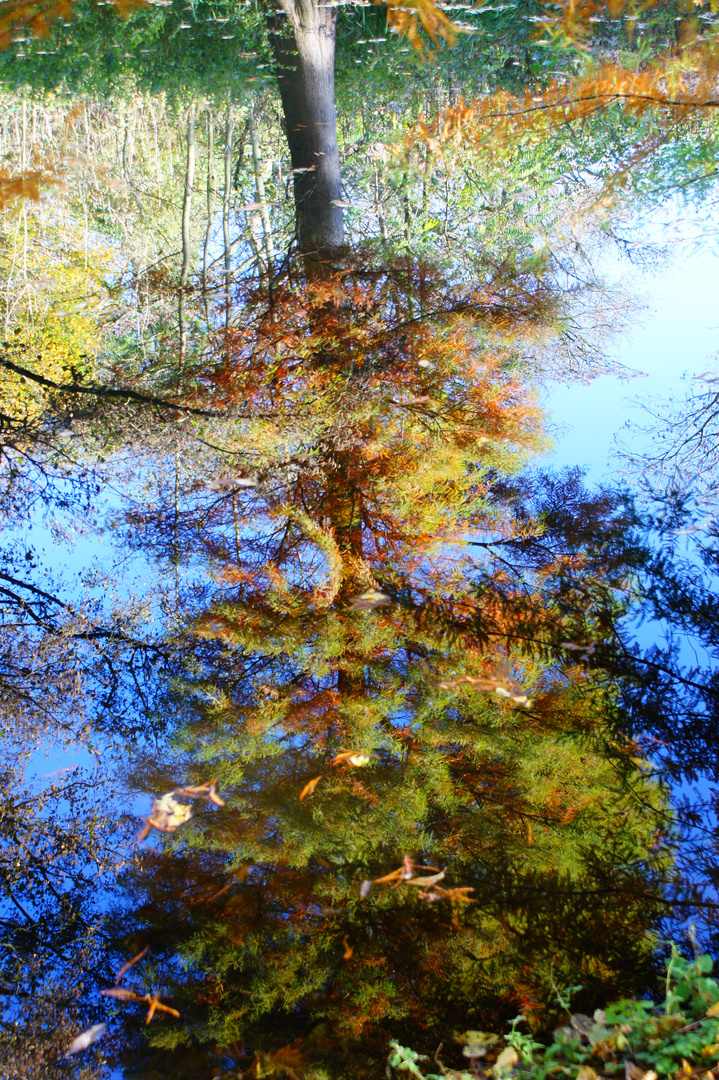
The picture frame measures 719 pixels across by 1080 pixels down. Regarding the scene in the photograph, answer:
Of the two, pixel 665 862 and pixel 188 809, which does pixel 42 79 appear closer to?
pixel 188 809

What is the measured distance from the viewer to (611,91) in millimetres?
4387

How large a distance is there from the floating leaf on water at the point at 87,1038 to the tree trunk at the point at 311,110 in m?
4.17

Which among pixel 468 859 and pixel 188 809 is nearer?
pixel 468 859

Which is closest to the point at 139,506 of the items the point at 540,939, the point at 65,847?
the point at 65,847

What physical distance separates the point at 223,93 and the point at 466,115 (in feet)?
6.80

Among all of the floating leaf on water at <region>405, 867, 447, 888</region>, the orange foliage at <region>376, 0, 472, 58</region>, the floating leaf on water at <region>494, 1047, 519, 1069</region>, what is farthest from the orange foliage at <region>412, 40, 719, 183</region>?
the floating leaf on water at <region>494, 1047, 519, 1069</region>

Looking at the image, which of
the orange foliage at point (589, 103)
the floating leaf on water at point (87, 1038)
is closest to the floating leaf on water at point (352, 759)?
the floating leaf on water at point (87, 1038)

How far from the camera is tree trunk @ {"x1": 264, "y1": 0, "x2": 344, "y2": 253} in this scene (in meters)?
4.27

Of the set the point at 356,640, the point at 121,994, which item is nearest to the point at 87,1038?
the point at 121,994

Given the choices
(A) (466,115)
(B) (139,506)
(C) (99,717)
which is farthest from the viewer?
(A) (466,115)

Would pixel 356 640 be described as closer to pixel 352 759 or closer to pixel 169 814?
pixel 352 759

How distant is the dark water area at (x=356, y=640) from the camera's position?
1101mm

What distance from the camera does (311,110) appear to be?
4355mm

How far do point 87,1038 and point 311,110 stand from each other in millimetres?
4920
